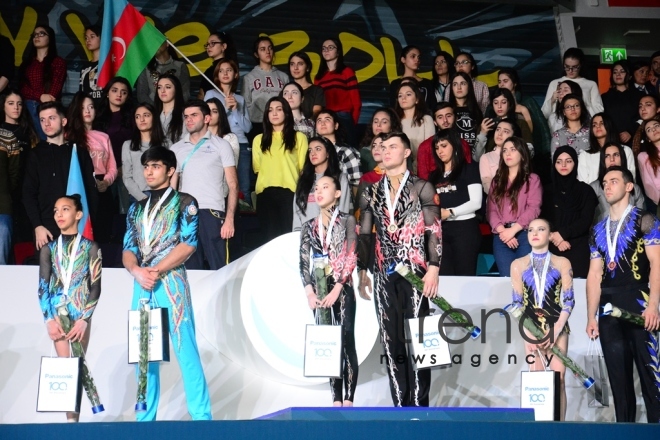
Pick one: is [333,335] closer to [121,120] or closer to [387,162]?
[387,162]

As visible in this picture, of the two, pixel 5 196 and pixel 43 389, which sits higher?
pixel 5 196

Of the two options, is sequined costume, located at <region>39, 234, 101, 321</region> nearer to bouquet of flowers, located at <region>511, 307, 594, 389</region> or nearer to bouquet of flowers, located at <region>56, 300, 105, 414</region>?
bouquet of flowers, located at <region>56, 300, 105, 414</region>

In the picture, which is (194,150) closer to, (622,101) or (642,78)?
(622,101)

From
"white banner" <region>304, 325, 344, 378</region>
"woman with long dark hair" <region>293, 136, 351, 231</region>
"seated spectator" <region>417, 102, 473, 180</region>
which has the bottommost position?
"white banner" <region>304, 325, 344, 378</region>

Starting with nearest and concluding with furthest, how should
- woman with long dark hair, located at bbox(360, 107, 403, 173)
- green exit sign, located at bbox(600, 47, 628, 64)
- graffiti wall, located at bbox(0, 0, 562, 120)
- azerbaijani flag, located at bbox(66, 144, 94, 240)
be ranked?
azerbaijani flag, located at bbox(66, 144, 94, 240) → woman with long dark hair, located at bbox(360, 107, 403, 173) → graffiti wall, located at bbox(0, 0, 562, 120) → green exit sign, located at bbox(600, 47, 628, 64)

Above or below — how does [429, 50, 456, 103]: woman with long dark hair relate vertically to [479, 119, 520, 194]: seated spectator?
above

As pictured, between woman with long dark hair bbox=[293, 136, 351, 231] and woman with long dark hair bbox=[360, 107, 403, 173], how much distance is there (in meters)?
0.69

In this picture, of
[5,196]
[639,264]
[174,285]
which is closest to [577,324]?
[639,264]

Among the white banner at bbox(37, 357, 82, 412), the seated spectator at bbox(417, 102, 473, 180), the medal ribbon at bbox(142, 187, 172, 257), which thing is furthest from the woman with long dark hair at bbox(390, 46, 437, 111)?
the white banner at bbox(37, 357, 82, 412)

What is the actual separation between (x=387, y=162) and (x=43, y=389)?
220 cm

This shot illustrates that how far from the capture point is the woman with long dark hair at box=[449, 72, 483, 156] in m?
8.94

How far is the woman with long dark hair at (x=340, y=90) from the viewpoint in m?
9.34

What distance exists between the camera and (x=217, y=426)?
4.80 metres

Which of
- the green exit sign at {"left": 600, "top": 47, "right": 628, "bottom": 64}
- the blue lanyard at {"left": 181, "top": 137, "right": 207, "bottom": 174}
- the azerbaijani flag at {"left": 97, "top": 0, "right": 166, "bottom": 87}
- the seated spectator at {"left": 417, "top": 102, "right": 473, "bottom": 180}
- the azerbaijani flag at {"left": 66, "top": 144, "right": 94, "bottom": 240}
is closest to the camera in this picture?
the azerbaijani flag at {"left": 66, "top": 144, "right": 94, "bottom": 240}
